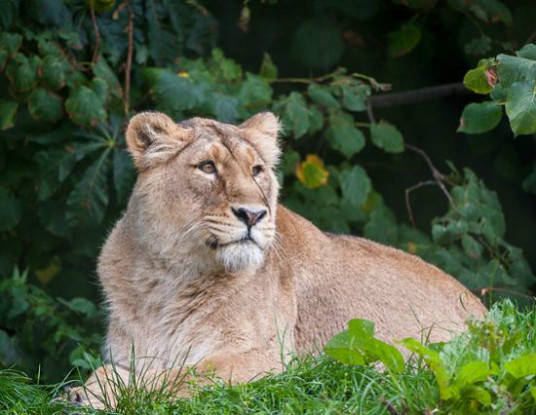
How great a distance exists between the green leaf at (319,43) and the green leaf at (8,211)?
2.47 metres

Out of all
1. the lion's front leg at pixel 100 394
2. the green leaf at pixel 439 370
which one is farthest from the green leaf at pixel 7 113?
the green leaf at pixel 439 370

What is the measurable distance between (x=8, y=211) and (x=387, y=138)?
8.76 feet

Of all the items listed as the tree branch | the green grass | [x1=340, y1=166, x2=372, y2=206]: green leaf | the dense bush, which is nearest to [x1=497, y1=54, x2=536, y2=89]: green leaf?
the green grass

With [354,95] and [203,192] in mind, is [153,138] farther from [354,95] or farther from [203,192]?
[354,95]

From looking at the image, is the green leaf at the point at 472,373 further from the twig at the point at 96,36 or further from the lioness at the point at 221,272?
the twig at the point at 96,36

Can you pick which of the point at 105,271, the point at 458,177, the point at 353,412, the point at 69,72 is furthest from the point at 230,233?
the point at 458,177

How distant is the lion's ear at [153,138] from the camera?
529 centimetres

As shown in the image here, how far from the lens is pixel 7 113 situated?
7281 millimetres

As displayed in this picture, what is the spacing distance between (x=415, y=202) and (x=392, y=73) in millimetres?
1230

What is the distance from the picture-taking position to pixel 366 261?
5844 millimetres

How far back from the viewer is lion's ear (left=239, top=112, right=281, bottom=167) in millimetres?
5453

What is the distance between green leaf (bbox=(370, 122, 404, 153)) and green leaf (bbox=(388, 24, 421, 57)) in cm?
63

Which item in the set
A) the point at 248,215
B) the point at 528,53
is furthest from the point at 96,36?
the point at 528,53

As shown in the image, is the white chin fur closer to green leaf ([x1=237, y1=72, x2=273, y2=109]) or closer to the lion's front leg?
the lion's front leg
